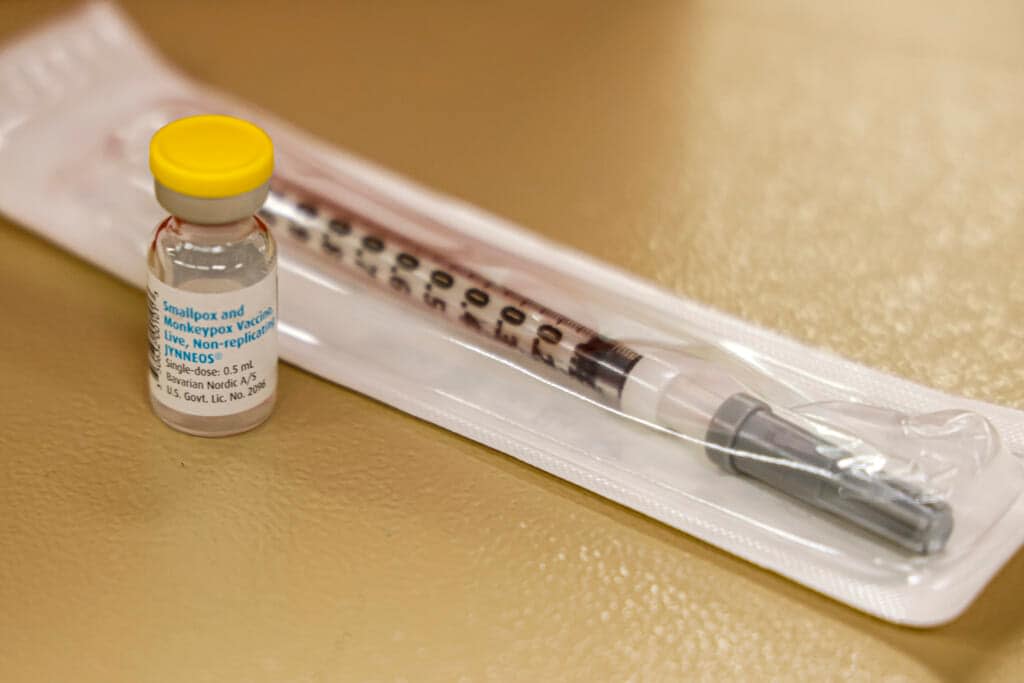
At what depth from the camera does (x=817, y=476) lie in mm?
635

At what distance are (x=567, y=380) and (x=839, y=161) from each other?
35 cm

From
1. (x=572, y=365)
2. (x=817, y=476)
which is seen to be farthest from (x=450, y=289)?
(x=817, y=476)

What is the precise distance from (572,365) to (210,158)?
9.0 inches

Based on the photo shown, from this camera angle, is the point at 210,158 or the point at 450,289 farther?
the point at 450,289

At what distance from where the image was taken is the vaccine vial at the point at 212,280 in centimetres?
60

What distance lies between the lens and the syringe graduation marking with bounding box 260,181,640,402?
2.30ft

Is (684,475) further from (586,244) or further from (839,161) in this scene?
(839,161)

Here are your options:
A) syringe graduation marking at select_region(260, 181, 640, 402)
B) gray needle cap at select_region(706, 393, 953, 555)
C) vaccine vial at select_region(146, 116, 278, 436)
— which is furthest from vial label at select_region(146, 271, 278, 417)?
gray needle cap at select_region(706, 393, 953, 555)

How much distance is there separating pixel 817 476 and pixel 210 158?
1.09ft

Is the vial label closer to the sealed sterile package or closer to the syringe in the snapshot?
the sealed sterile package

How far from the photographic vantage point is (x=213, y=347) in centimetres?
63

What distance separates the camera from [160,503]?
0.65m

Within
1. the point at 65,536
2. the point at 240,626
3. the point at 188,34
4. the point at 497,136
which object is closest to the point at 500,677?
the point at 240,626

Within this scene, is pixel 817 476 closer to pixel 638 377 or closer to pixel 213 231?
pixel 638 377
